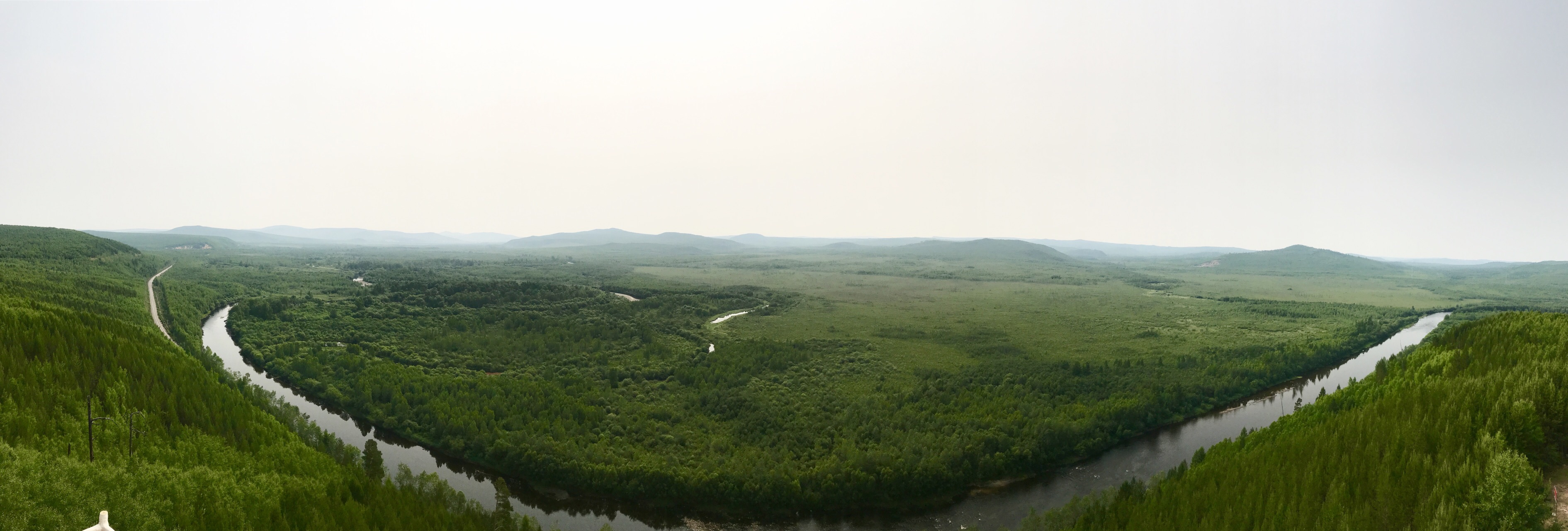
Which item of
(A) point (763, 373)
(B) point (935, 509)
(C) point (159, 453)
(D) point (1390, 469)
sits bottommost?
(B) point (935, 509)

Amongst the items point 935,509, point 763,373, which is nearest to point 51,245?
point 763,373

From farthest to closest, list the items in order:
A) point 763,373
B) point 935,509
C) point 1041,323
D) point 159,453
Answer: point 1041,323
point 763,373
point 935,509
point 159,453

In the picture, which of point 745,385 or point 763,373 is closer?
point 745,385

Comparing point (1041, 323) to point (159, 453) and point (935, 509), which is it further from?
point (159, 453)

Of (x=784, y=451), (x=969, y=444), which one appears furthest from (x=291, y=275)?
(x=969, y=444)

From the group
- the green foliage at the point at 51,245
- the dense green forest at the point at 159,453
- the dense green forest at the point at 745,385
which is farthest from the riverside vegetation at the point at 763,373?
the green foliage at the point at 51,245

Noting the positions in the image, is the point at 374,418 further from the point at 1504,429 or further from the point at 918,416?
the point at 1504,429

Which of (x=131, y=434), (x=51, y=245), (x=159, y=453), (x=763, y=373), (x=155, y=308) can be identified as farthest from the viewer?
(x=51, y=245)

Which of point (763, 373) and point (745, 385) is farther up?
point (763, 373)
